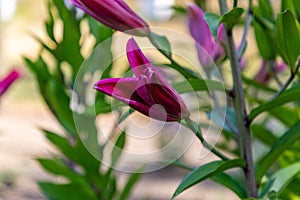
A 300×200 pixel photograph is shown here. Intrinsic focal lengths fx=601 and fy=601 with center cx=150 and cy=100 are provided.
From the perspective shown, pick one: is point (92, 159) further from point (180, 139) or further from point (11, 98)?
point (11, 98)

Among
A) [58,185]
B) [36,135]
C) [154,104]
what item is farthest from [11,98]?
[154,104]

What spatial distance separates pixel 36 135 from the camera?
468cm

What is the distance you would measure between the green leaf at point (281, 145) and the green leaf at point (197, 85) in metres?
0.08

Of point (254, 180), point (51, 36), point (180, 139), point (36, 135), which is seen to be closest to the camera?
point (254, 180)

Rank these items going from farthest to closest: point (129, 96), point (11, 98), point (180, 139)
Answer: point (11, 98), point (180, 139), point (129, 96)

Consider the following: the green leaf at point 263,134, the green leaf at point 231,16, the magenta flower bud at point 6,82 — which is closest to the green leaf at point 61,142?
the magenta flower bud at point 6,82

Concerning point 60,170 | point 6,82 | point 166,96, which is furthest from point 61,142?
point 166,96

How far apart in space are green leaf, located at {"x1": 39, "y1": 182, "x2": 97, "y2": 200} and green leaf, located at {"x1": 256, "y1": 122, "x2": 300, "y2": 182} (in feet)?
0.96

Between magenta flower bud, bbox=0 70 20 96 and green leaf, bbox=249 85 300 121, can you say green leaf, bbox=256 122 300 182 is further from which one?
magenta flower bud, bbox=0 70 20 96

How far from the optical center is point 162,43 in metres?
0.57

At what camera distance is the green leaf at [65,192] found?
817 mm

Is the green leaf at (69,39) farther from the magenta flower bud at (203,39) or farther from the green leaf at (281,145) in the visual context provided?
the green leaf at (281,145)

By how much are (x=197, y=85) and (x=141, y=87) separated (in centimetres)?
12

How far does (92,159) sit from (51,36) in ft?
0.56
